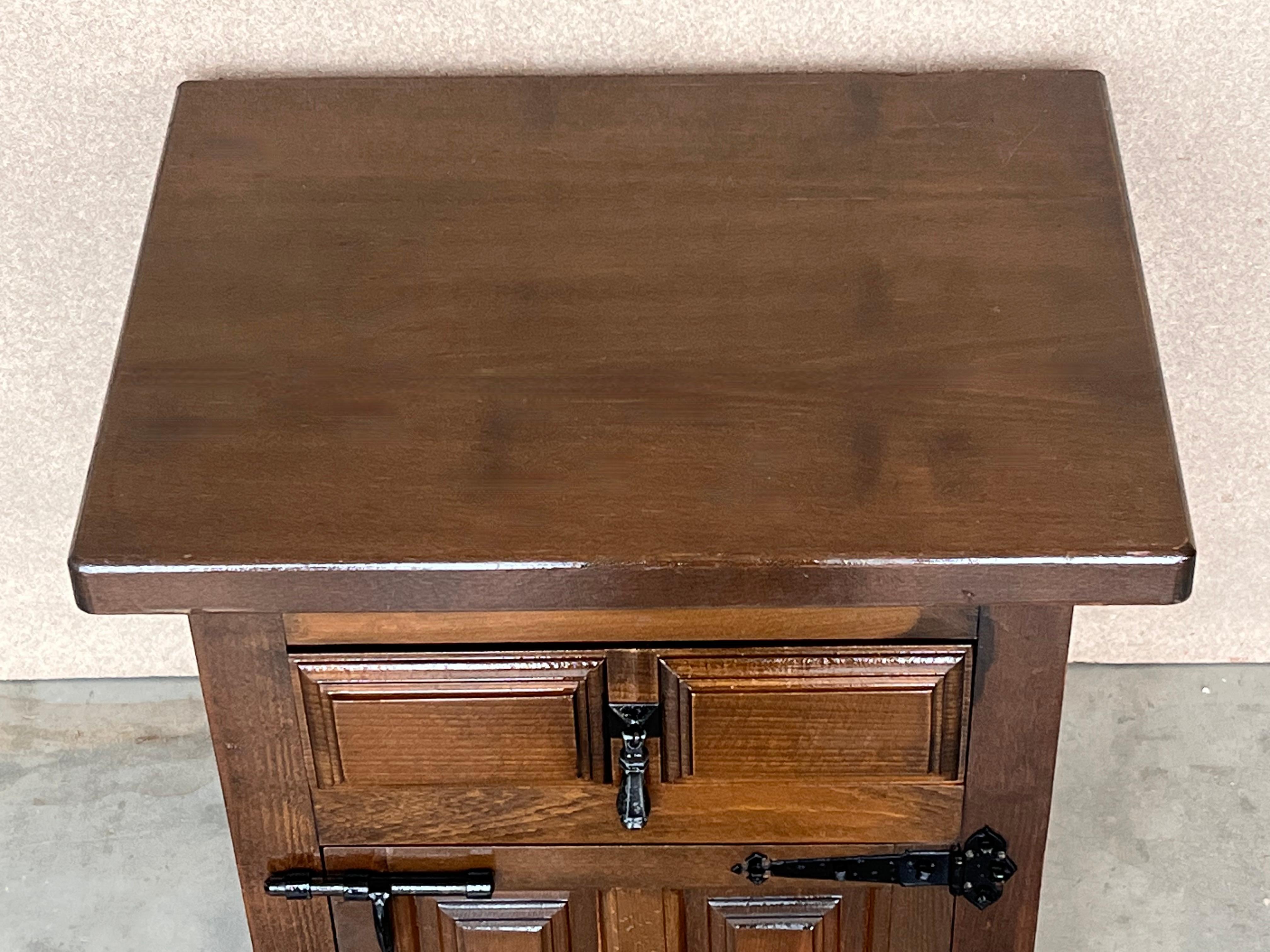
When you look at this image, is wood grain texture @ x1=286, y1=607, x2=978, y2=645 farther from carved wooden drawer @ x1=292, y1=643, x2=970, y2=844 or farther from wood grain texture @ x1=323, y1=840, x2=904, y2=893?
wood grain texture @ x1=323, y1=840, x2=904, y2=893

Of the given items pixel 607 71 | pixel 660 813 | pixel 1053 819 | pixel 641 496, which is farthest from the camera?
pixel 1053 819

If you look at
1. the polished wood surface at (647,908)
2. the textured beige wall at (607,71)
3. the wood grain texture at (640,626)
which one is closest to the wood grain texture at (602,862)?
the polished wood surface at (647,908)

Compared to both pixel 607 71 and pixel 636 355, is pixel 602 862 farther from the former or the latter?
pixel 607 71

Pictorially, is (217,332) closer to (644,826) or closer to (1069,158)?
(644,826)

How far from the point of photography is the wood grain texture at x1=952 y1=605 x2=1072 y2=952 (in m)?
0.79

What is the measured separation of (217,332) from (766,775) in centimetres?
35

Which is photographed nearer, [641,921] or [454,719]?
[454,719]

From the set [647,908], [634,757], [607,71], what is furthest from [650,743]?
[607,71]

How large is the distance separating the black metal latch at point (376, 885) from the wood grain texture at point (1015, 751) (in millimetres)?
253

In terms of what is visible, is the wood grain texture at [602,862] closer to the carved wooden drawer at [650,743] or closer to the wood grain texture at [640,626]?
the carved wooden drawer at [650,743]

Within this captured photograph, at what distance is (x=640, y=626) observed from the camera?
793 mm

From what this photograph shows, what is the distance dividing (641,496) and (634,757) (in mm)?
148

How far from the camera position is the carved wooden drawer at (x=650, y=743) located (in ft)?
2.65

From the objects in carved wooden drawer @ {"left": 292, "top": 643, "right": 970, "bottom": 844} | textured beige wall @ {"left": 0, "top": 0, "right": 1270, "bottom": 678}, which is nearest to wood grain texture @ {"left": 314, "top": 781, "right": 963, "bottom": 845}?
carved wooden drawer @ {"left": 292, "top": 643, "right": 970, "bottom": 844}
